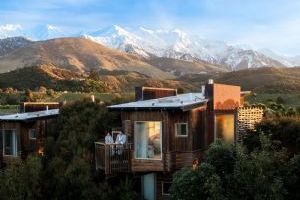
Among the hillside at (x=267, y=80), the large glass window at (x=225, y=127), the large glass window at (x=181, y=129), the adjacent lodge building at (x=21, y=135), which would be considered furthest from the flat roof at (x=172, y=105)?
the hillside at (x=267, y=80)

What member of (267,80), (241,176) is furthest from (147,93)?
(267,80)

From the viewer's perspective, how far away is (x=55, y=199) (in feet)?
85.3

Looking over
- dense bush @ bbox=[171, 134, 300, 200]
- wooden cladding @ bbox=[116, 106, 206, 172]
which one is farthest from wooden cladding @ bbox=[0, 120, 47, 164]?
dense bush @ bbox=[171, 134, 300, 200]

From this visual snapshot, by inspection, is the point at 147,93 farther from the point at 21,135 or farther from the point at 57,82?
the point at 57,82

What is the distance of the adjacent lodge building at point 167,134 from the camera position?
24656 millimetres

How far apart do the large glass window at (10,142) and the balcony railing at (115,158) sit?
7.72 metres

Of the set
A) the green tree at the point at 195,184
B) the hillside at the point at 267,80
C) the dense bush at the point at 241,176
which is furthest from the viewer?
the hillside at the point at 267,80

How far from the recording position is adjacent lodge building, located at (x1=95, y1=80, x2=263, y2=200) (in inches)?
971

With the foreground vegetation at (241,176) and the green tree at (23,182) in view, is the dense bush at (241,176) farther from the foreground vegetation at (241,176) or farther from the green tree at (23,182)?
the green tree at (23,182)

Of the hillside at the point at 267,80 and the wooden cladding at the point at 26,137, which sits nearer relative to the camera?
the wooden cladding at the point at 26,137

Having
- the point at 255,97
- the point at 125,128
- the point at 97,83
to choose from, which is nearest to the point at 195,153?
the point at 125,128

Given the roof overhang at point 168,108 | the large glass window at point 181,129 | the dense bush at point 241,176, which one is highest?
the roof overhang at point 168,108

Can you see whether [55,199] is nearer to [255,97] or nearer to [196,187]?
[196,187]

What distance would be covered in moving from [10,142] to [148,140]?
1018 centimetres
